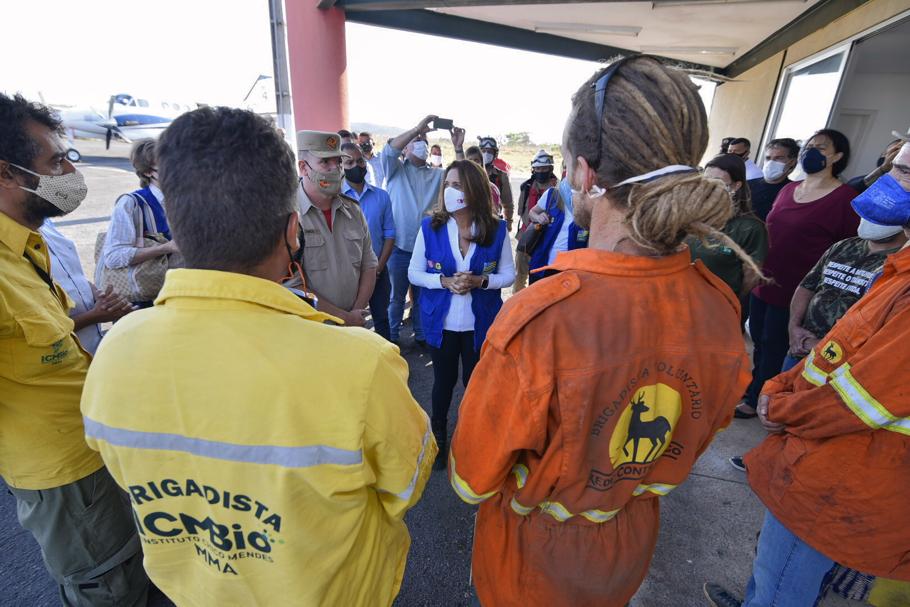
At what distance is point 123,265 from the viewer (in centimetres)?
281

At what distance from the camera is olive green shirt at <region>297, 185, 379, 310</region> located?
8.78 ft

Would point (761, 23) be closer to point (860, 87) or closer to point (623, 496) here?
point (860, 87)

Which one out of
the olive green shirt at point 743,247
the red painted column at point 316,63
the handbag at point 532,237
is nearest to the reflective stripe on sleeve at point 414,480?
the olive green shirt at point 743,247

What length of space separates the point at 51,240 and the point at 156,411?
6.62 ft

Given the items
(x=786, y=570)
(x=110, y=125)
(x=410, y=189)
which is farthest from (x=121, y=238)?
(x=110, y=125)

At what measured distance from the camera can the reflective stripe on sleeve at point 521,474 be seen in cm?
115

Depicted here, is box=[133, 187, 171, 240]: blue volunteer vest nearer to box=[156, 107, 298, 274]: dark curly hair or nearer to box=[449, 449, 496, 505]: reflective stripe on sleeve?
box=[156, 107, 298, 274]: dark curly hair

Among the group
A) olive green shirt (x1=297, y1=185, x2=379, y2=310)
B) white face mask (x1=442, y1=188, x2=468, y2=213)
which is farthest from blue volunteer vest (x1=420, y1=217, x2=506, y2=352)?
olive green shirt (x1=297, y1=185, x2=379, y2=310)

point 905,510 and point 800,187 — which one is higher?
point 800,187

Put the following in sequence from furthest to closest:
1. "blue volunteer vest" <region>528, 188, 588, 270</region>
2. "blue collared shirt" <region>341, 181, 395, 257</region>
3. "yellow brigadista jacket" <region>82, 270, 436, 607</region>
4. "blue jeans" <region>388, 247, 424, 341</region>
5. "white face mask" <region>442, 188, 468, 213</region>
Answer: "blue jeans" <region>388, 247, 424, 341</region>, "blue collared shirt" <region>341, 181, 395, 257</region>, "blue volunteer vest" <region>528, 188, 588, 270</region>, "white face mask" <region>442, 188, 468, 213</region>, "yellow brigadista jacket" <region>82, 270, 436, 607</region>

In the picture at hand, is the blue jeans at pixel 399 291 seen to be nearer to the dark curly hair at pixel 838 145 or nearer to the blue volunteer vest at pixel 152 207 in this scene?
the blue volunteer vest at pixel 152 207

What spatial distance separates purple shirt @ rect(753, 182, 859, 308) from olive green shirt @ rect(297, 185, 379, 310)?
10.7 ft

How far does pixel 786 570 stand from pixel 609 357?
138 centimetres

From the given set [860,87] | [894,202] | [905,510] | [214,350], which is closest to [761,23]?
[860,87]
